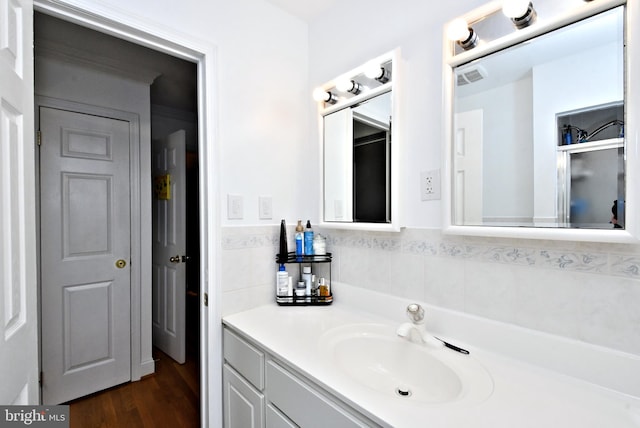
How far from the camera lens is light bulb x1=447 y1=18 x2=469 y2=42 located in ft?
3.36

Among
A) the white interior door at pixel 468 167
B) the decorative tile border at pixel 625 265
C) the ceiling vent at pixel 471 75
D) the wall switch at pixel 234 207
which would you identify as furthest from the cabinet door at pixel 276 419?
the ceiling vent at pixel 471 75

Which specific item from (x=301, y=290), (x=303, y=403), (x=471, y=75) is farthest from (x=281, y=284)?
(x=471, y=75)

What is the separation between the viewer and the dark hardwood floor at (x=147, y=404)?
1804 mm

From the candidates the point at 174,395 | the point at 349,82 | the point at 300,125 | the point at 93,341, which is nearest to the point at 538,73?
the point at 349,82

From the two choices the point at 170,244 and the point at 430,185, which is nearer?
the point at 430,185

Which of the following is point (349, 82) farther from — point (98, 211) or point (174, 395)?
point (174, 395)

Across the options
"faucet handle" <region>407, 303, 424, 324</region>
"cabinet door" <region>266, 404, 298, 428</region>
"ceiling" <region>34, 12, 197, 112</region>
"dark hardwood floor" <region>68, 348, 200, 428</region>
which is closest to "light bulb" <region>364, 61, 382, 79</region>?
"faucet handle" <region>407, 303, 424, 324</region>

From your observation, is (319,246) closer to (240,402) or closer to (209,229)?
(209,229)

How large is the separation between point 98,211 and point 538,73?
2507 mm

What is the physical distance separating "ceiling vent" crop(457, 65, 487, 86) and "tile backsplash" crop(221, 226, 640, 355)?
1.86 feet

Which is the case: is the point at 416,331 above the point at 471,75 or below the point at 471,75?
below

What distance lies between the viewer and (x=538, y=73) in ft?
3.10

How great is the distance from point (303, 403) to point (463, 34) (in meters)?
1.33

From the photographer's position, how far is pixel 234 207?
1.45 m
